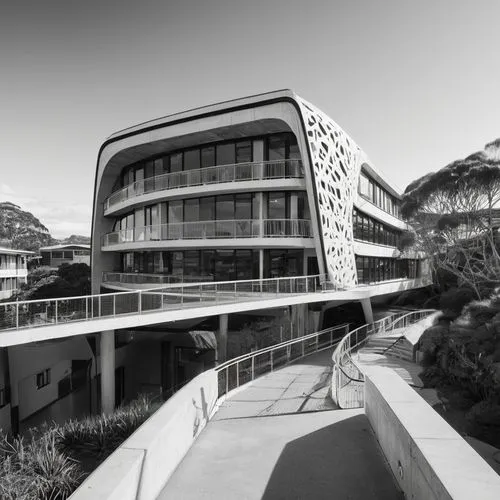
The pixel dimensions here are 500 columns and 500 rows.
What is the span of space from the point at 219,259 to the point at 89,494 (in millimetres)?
19559

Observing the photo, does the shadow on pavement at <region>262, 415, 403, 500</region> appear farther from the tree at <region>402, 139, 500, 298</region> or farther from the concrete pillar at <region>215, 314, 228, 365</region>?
the tree at <region>402, 139, 500, 298</region>

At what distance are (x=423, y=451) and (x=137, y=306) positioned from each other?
36.1 feet

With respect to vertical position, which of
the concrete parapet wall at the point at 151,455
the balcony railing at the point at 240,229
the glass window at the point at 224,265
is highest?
the balcony railing at the point at 240,229

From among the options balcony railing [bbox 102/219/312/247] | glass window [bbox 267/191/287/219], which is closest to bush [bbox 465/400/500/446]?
balcony railing [bbox 102/219/312/247]

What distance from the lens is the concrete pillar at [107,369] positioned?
15008mm

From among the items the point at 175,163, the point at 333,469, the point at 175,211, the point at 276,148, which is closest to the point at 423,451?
the point at 333,469

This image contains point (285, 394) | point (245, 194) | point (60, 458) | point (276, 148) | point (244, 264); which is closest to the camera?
point (60, 458)

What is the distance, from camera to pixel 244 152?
75.8ft

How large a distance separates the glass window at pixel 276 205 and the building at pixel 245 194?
6 centimetres

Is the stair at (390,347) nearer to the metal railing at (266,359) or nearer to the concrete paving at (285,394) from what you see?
the metal railing at (266,359)

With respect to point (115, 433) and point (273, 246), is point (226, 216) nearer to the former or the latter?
point (273, 246)

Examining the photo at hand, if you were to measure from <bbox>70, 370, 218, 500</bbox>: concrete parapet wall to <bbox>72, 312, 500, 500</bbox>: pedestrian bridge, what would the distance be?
0.5 inches

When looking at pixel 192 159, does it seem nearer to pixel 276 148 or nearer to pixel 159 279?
pixel 276 148

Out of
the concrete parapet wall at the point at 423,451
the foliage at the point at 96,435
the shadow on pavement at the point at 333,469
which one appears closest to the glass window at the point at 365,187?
the foliage at the point at 96,435
